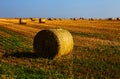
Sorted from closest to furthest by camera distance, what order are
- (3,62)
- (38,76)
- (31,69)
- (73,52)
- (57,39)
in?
1. (38,76)
2. (31,69)
3. (3,62)
4. (57,39)
5. (73,52)

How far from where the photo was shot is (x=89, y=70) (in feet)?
53.7

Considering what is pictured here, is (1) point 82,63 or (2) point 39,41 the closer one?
(1) point 82,63

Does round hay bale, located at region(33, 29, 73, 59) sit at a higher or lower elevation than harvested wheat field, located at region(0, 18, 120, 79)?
higher

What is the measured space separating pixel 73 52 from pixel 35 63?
4135 millimetres

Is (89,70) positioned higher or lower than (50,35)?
lower

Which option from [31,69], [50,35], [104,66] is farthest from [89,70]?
[50,35]

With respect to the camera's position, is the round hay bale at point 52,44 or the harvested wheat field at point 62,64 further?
the round hay bale at point 52,44

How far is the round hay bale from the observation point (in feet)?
63.5

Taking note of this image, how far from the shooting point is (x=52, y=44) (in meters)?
19.6

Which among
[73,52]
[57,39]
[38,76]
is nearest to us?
[38,76]

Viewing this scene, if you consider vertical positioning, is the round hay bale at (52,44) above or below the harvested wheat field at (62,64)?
above

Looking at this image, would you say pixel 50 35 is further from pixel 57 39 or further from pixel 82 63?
pixel 82 63

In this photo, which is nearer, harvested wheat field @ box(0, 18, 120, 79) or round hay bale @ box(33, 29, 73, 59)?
harvested wheat field @ box(0, 18, 120, 79)

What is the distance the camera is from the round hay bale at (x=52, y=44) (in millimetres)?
19344
